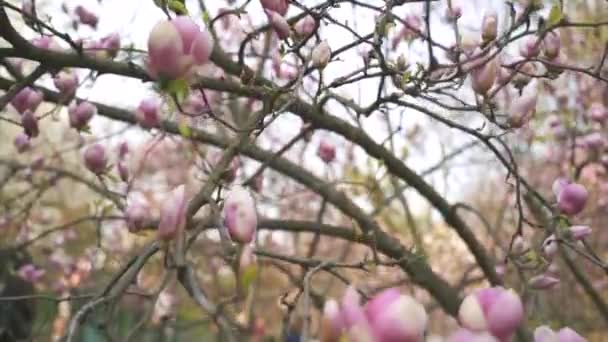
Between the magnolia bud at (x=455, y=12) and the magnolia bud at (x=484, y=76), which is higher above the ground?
the magnolia bud at (x=455, y=12)

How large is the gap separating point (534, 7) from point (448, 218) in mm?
1270

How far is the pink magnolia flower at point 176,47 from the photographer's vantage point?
102 cm

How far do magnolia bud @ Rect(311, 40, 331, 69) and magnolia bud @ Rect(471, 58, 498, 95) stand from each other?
266mm

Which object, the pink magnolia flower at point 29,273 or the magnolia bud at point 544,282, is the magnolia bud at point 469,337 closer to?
the magnolia bud at point 544,282

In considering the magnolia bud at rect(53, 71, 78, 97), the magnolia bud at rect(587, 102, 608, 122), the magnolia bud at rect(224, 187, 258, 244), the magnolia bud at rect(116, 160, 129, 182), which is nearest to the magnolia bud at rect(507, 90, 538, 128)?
the magnolia bud at rect(224, 187, 258, 244)

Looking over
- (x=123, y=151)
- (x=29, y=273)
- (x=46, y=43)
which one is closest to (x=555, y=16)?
(x=46, y=43)

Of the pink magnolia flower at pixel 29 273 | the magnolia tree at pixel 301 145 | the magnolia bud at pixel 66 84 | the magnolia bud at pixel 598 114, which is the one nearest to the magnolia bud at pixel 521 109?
the magnolia tree at pixel 301 145

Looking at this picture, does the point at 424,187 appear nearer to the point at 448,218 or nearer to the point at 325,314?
the point at 448,218

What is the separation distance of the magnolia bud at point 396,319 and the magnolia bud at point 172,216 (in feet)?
0.99

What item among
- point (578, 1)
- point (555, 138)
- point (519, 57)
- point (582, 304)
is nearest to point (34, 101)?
point (519, 57)

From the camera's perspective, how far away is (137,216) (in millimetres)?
1602

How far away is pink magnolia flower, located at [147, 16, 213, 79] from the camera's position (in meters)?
1.02

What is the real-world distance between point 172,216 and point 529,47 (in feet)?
3.26

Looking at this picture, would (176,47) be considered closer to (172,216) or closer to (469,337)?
(172,216)
